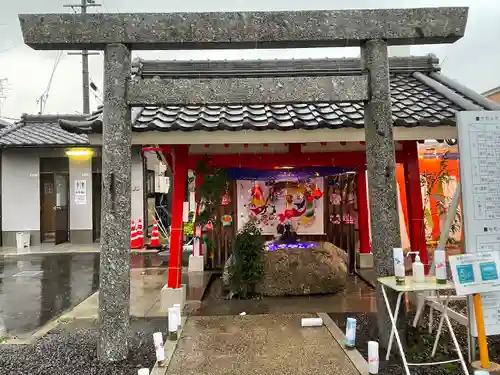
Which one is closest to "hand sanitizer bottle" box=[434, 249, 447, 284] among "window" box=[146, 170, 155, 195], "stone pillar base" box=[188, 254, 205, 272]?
"stone pillar base" box=[188, 254, 205, 272]

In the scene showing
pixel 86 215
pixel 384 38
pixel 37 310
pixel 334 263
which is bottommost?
pixel 37 310

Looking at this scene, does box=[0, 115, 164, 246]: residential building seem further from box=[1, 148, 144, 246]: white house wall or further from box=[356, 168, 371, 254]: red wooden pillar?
box=[356, 168, 371, 254]: red wooden pillar

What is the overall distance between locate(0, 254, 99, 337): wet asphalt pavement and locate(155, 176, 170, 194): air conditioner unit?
16.2 feet

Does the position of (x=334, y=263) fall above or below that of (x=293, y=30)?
below

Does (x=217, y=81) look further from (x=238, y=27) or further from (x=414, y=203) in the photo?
(x=414, y=203)

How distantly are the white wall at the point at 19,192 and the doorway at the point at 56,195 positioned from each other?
327 mm

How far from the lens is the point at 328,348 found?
188 inches

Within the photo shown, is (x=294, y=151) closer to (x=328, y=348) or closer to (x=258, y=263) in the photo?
(x=258, y=263)

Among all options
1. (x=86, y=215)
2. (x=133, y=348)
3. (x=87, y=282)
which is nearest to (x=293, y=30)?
(x=133, y=348)

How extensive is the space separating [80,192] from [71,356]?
12563mm

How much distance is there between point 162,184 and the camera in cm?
1808

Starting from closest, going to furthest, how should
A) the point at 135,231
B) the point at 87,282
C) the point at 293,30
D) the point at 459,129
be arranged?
the point at 459,129 < the point at 293,30 < the point at 87,282 < the point at 135,231

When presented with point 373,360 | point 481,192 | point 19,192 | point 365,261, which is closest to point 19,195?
point 19,192

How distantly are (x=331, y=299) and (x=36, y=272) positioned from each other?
8305 mm
